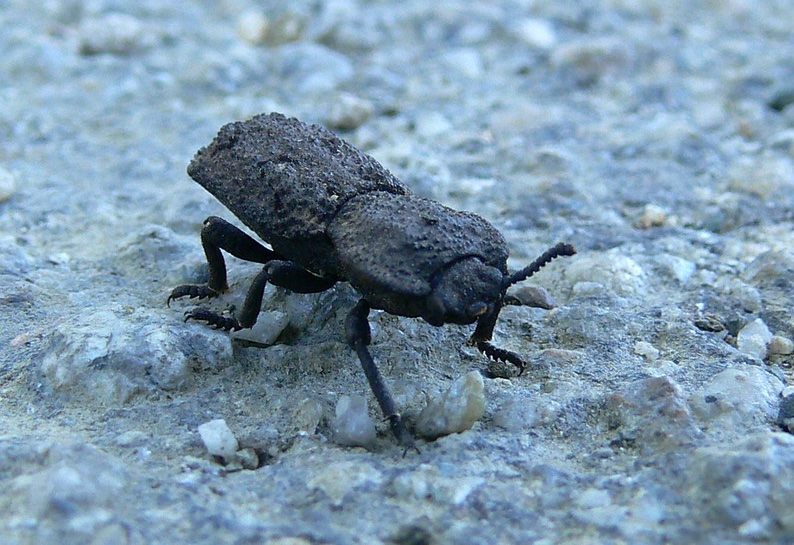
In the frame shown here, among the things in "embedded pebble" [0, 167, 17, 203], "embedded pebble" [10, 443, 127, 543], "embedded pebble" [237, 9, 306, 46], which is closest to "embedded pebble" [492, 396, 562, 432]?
"embedded pebble" [10, 443, 127, 543]

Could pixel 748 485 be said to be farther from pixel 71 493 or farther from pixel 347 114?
pixel 347 114

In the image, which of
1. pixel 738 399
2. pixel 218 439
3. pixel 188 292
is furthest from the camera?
pixel 188 292

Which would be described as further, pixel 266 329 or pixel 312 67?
pixel 312 67

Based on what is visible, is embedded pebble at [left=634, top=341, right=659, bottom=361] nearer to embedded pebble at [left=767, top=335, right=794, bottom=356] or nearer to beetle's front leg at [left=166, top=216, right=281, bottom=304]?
embedded pebble at [left=767, top=335, right=794, bottom=356]

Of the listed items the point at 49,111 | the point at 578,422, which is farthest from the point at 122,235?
the point at 578,422

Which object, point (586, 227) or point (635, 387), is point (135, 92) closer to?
point (586, 227)

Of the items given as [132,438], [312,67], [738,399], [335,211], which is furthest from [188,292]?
[312,67]

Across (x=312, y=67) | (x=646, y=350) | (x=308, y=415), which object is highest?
(x=312, y=67)

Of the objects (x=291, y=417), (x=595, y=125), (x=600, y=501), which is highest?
(x=595, y=125)
